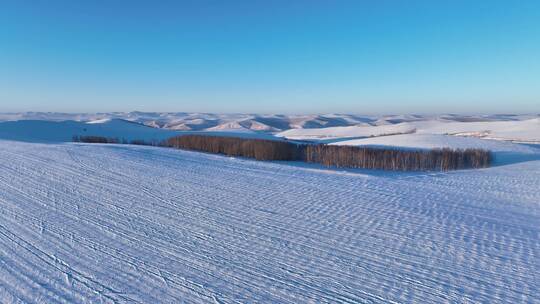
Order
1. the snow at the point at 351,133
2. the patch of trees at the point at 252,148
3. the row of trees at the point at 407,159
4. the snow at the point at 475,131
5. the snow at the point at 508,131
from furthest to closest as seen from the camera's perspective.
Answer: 1. the snow at the point at 351,133
2. the snow at the point at 475,131
3. the snow at the point at 508,131
4. the patch of trees at the point at 252,148
5. the row of trees at the point at 407,159

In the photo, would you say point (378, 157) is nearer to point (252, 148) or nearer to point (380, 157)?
point (380, 157)

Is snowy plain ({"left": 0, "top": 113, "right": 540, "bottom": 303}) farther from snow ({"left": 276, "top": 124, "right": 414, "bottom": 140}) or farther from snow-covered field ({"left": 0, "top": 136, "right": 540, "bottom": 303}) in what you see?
snow ({"left": 276, "top": 124, "right": 414, "bottom": 140})

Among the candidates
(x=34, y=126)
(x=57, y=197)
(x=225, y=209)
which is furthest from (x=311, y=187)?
(x=34, y=126)

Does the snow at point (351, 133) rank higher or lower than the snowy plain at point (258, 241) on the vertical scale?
lower

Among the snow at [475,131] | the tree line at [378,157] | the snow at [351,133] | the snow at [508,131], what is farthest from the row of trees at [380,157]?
the snow at [351,133]

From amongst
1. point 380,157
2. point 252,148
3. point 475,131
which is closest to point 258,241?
point 380,157

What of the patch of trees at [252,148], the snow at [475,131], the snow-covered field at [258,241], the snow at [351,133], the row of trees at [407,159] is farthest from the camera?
the snow at [351,133]

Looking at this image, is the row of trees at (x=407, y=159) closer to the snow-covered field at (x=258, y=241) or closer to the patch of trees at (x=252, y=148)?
the patch of trees at (x=252, y=148)
